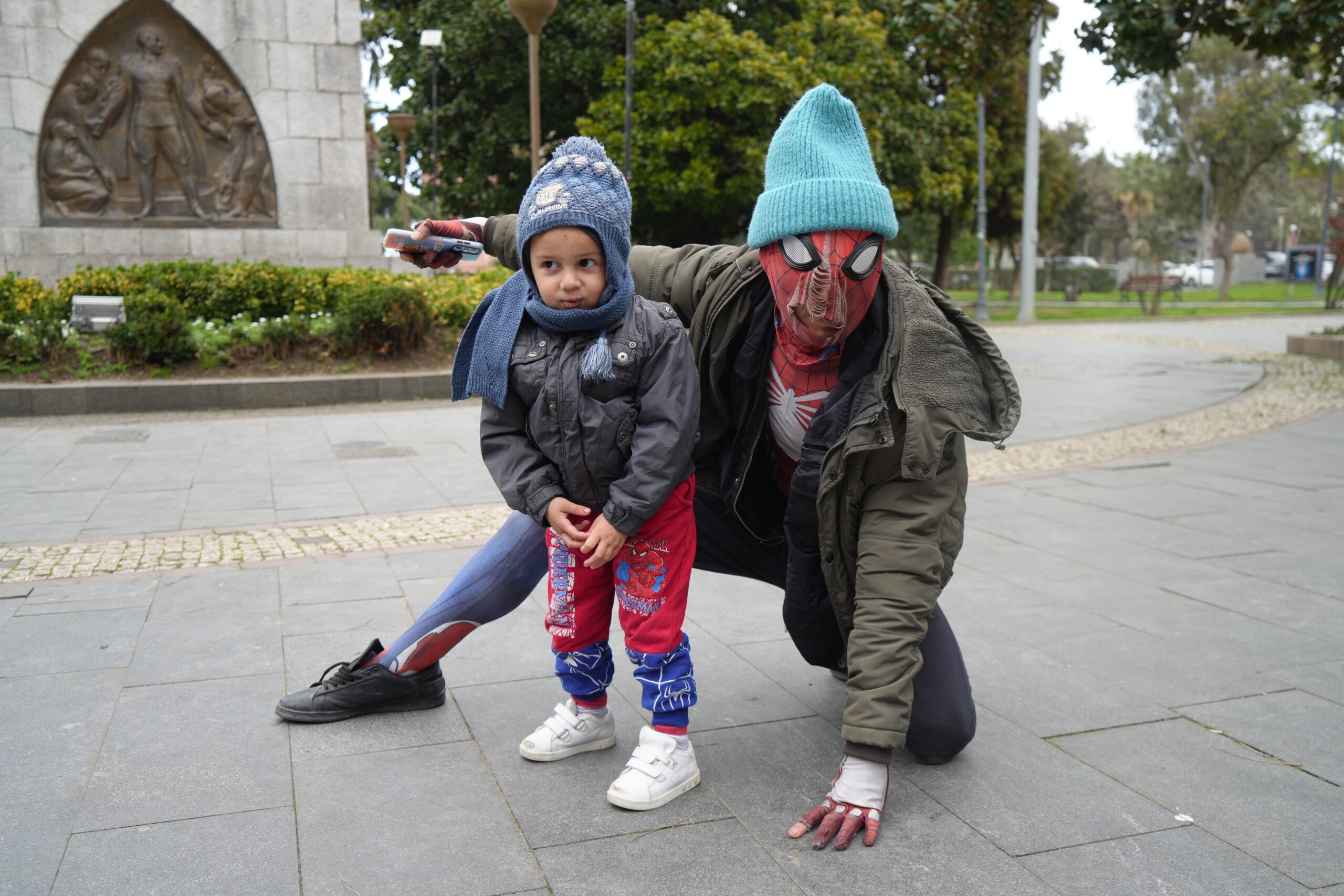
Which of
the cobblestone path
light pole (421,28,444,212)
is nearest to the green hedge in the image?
the cobblestone path

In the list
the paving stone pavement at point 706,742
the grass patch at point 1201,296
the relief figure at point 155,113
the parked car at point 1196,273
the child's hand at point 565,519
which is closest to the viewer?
the paving stone pavement at point 706,742

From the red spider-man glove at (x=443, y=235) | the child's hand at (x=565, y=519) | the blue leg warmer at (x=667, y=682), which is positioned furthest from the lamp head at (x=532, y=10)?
the blue leg warmer at (x=667, y=682)

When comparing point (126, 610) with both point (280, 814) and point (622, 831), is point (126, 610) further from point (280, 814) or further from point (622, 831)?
point (622, 831)

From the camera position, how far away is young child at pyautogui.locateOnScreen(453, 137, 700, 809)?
2568mm

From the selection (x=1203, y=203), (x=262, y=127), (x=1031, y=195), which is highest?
(x=1203, y=203)

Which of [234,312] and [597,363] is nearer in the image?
[597,363]

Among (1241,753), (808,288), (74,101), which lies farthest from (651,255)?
(74,101)

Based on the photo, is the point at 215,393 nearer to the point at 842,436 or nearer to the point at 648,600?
the point at 648,600

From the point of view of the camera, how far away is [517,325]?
2.68m

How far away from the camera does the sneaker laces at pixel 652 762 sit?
8.81ft

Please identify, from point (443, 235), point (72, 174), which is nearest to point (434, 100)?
point (72, 174)

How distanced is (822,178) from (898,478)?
0.75m

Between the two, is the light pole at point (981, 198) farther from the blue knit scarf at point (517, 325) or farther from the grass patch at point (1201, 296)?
the blue knit scarf at point (517, 325)

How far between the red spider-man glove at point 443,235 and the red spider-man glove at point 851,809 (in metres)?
1.73
